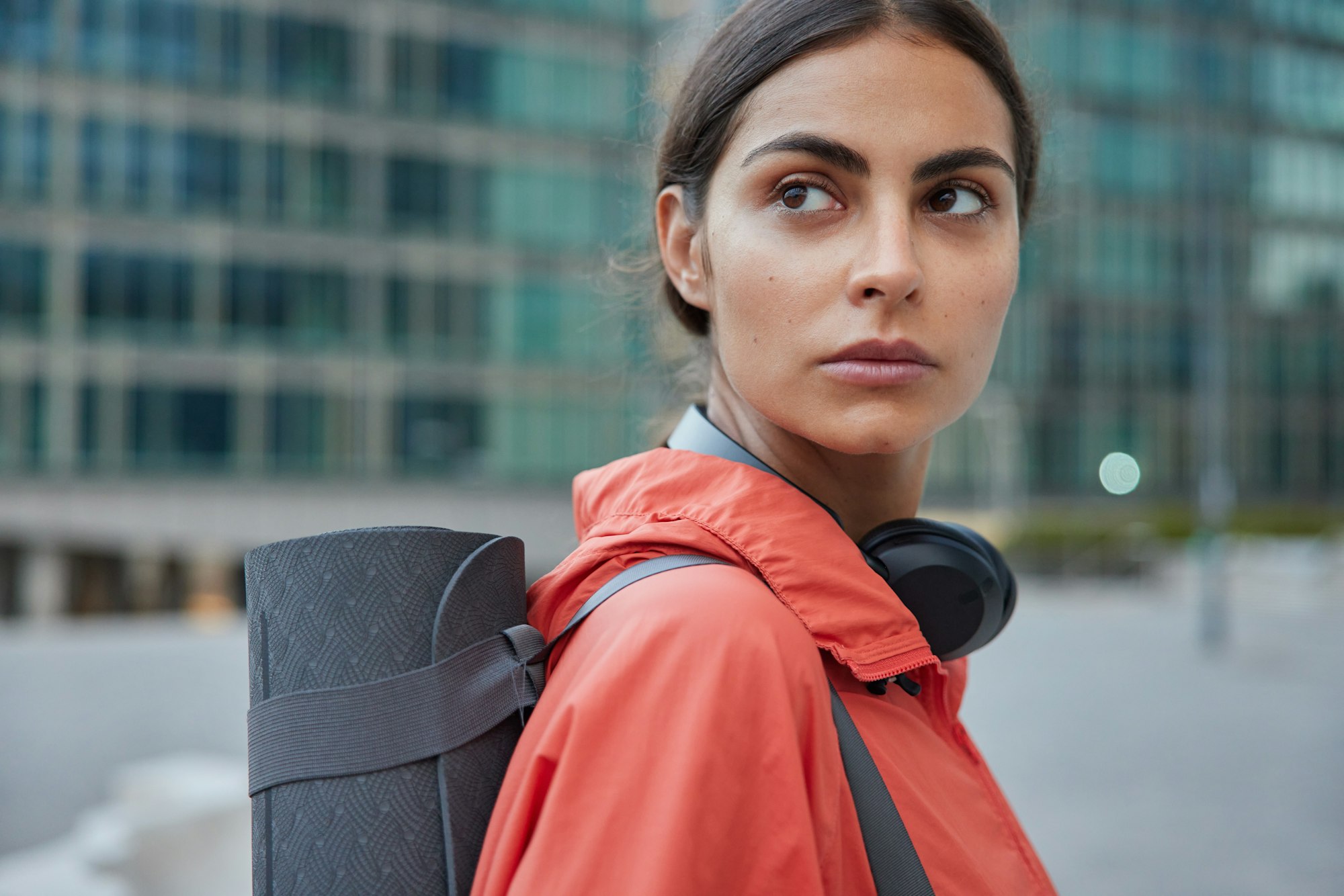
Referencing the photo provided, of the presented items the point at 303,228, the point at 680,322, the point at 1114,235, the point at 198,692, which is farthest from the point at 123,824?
the point at 1114,235

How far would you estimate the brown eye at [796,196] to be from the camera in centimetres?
139

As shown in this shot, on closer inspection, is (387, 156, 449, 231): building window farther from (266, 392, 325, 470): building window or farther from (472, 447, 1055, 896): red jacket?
(472, 447, 1055, 896): red jacket

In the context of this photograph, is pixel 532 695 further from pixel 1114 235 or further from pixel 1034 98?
pixel 1114 235

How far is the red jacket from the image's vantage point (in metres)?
1.08

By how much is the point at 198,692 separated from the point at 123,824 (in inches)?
358

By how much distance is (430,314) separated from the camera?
34.8 meters

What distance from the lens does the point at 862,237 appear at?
137 centimetres

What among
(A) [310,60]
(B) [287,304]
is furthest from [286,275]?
(A) [310,60]

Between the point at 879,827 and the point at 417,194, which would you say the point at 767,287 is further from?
the point at 417,194

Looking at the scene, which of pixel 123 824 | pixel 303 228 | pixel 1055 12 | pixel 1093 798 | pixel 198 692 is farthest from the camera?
pixel 1055 12

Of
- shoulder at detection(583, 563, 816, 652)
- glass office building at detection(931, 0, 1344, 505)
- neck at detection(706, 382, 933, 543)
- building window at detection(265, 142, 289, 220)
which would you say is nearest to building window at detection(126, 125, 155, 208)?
building window at detection(265, 142, 289, 220)

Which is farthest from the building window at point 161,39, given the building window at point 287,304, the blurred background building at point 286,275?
the building window at point 287,304

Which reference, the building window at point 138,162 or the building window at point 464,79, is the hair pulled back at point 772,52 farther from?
the building window at point 464,79

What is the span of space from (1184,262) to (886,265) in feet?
158
